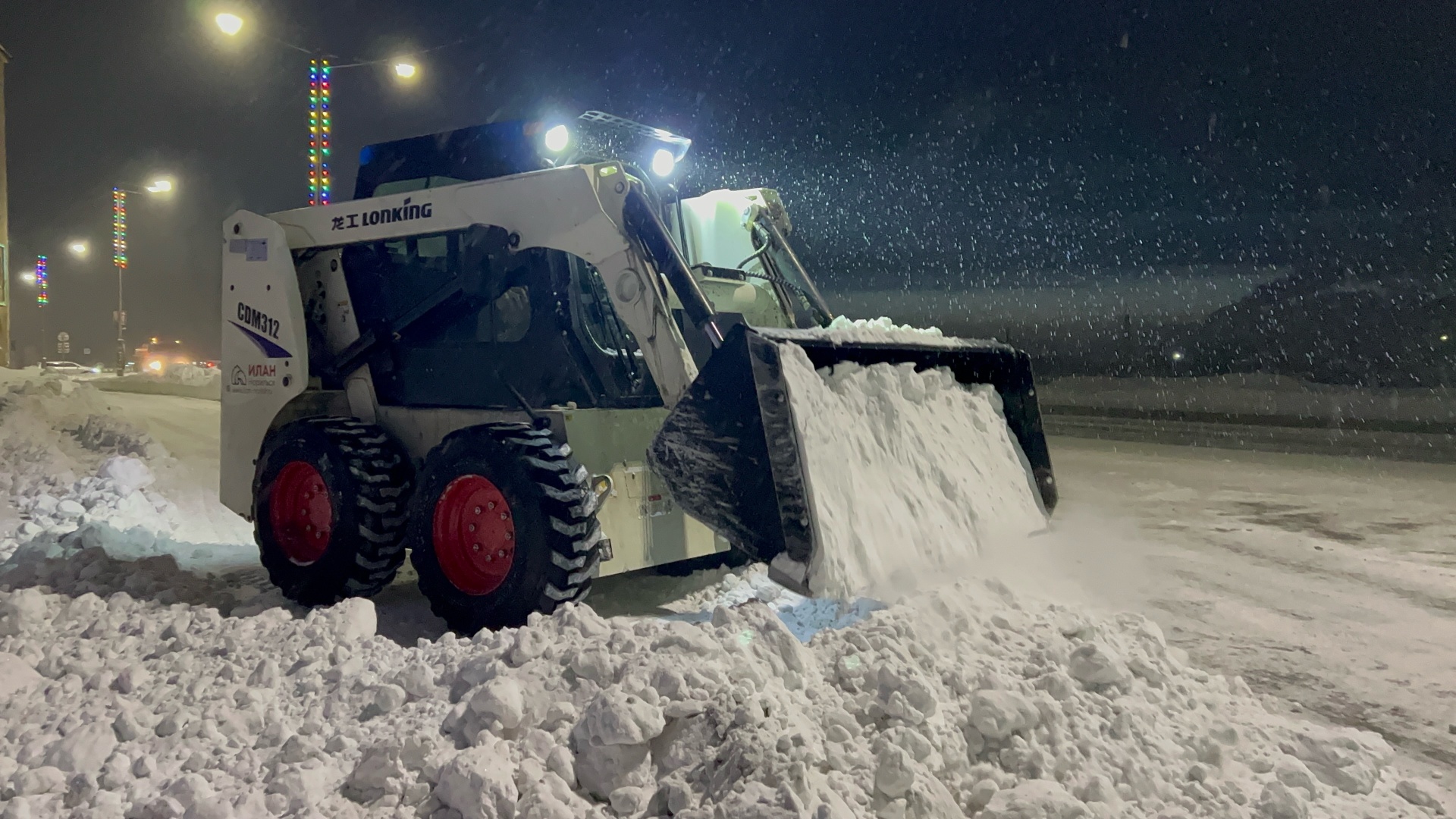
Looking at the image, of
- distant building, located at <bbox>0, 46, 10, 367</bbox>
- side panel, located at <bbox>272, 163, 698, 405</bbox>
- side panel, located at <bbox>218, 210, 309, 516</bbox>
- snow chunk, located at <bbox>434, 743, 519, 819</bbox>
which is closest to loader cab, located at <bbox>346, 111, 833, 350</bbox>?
side panel, located at <bbox>272, 163, 698, 405</bbox>

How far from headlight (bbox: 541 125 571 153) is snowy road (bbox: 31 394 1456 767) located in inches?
111

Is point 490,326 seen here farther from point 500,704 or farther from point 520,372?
A: point 500,704

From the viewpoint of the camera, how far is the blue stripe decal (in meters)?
6.48

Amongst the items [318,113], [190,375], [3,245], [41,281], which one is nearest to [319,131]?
[318,113]

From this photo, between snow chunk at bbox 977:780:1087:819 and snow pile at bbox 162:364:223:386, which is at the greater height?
snow pile at bbox 162:364:223:386

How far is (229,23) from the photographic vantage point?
11.1 metres

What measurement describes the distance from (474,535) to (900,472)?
7.69 feet

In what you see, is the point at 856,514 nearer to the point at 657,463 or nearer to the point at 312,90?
the point at 657,463

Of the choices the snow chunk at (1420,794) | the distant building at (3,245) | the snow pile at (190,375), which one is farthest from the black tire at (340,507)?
the distant building at (3,245)

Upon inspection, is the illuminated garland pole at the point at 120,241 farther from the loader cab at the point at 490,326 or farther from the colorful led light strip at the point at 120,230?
the loader cab at the point at 490,326

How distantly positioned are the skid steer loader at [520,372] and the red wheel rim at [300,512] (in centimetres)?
1

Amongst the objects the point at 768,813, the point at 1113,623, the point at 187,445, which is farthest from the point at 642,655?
the point at 187,445

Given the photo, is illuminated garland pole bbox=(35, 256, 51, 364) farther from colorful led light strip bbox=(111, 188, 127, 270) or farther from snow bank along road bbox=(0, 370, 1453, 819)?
snow bank along road bbox=(0, 370, 1453, 819)

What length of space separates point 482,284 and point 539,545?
1.71 meters
